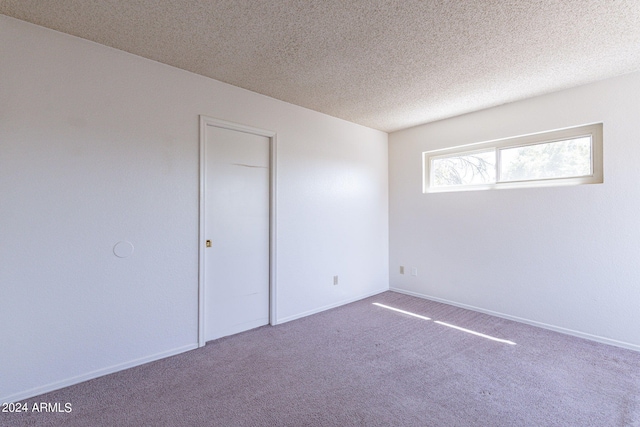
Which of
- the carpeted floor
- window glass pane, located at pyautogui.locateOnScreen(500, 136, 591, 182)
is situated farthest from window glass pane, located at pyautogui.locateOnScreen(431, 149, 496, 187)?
the carpeted floor

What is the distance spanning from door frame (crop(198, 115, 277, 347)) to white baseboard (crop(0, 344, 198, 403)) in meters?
0.24

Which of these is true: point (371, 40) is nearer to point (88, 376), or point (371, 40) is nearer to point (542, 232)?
point (542, 232)

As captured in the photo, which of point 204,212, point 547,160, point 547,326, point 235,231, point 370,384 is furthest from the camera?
point 547,160

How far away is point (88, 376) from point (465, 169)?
443 centimetres

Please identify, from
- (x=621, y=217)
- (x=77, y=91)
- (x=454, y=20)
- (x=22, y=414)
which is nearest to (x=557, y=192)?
(x=621, y=217)

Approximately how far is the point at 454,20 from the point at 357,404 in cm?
262

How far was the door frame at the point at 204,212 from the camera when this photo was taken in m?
2.62

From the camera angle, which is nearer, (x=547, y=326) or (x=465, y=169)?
(x=547, y=326)

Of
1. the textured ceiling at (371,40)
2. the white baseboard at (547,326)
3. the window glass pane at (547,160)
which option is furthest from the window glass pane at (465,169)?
the white baseboard at (547,326)

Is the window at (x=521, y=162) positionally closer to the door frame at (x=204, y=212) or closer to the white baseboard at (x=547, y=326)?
the white baseboard at (x=547, y=326)

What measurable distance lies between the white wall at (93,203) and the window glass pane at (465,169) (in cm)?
253

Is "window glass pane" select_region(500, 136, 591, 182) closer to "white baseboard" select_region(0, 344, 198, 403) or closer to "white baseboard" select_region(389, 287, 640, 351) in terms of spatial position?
"white baseboard" select_region(389, 287, 640, 351)

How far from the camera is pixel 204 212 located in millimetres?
2664

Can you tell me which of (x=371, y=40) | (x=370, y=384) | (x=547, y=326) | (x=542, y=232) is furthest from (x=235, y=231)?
(x=547, y=326)
